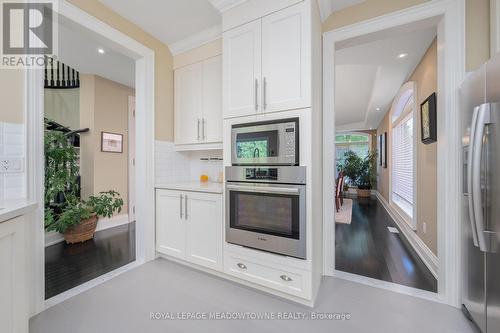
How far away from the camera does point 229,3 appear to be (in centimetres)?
195

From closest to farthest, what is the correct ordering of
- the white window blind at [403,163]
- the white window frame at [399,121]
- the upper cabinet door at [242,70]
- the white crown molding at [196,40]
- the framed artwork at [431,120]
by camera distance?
the upper cabinet door at [242,70] → the framed artwork at [431,120] → the white crown molding at [196,40] → the white window frame at [399,121] → the white window blind at [403,163]

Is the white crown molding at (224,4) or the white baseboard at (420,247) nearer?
the white crown molding at (224,4)

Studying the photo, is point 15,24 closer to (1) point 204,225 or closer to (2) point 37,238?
(2) point 37,238

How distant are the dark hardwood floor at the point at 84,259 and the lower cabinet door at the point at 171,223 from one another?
0.50 m

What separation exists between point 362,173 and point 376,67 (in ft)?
16.6

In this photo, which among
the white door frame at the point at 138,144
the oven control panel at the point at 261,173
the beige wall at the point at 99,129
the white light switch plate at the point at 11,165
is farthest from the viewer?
the beige wall at the point at 99,129

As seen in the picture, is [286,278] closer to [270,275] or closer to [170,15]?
[270,275]

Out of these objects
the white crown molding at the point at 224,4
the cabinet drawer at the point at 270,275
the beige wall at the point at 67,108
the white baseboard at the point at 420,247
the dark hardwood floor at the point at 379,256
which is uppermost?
the white crown molding at the point at 224,4

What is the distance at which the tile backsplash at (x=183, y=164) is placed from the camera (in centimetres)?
266

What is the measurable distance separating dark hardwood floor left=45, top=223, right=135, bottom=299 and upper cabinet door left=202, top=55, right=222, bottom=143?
178 centimetres

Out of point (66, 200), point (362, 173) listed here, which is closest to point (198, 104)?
point (66, 200)

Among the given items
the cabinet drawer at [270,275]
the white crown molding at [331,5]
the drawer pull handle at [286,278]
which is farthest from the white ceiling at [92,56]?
the drawer pull handle at [286,278]

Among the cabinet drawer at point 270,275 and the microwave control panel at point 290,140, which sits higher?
the microwave control panel at point 290,140

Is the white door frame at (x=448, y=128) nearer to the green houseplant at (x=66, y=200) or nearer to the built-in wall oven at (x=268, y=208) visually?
the built-in wall oven at (x=268, y=208)
